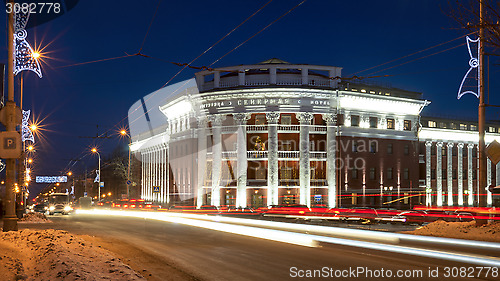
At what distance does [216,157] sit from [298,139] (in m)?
9.55

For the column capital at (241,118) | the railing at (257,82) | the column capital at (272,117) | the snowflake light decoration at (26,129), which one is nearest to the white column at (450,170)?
the column capital at (272,117)

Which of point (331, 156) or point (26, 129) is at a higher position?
point (26, 129)

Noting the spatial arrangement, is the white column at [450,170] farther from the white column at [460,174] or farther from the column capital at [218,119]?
the column capital at [218,119]

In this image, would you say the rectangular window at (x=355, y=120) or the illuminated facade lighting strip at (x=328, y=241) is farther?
the rectangular window at (x=355, y=120)

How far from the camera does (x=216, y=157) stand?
5600 cm

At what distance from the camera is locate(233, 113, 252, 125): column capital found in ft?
180

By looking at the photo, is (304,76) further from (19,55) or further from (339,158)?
(19,55)

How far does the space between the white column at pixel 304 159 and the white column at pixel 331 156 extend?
8.07ft

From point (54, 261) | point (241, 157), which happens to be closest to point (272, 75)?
point (241, 157)

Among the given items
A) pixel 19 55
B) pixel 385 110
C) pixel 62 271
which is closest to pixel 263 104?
pixel 385 110

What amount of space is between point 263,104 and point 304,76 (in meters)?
5.59

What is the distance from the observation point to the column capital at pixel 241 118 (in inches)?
2163

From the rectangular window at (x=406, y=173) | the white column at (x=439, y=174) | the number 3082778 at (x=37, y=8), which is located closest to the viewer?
the number 3082778 at (x=37, y=8)

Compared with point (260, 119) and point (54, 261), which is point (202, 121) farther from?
point (54, 261)
